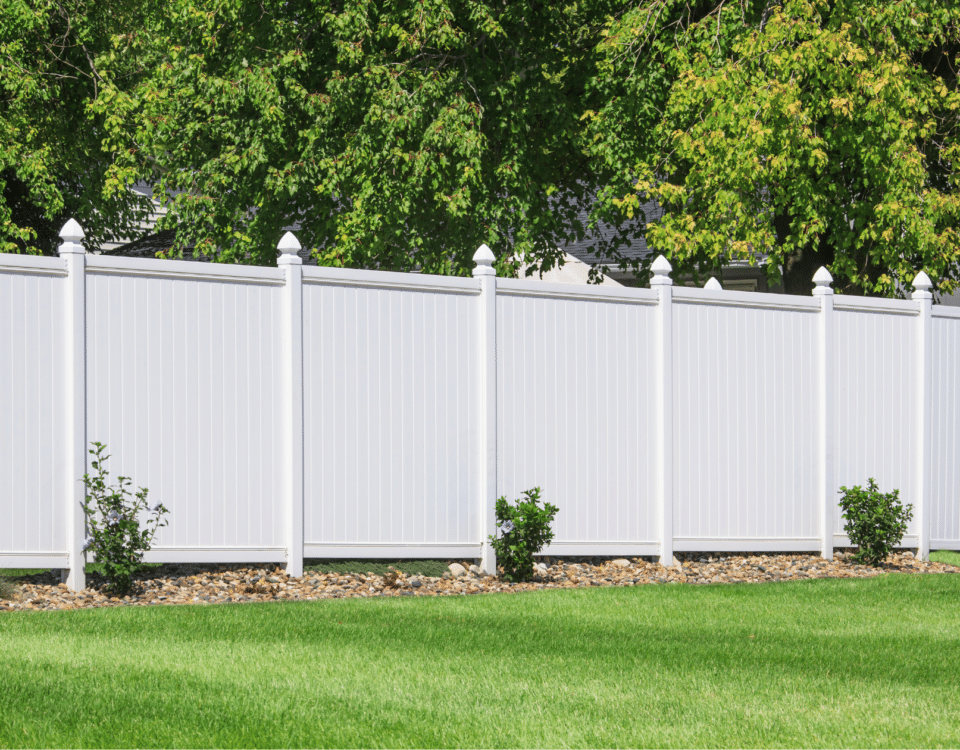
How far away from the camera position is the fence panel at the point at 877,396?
10445 mm

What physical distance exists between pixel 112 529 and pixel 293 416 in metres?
1.41

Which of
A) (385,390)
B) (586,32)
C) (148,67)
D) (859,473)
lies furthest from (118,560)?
(148,67)

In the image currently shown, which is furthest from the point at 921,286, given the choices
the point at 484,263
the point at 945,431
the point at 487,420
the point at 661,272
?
the point at 487,420

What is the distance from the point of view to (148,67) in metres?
20.4

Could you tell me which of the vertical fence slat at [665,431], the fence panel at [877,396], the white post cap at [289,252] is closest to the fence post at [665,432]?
the vertical fence slat at [665,431]

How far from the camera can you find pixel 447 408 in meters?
8.78

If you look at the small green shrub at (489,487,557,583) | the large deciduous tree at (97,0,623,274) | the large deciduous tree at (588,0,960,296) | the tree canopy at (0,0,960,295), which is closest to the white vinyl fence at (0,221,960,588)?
the small green shrub at (489,487,557,583)

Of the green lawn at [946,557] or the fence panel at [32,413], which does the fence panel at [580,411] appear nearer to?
the fence panel at [32,413]

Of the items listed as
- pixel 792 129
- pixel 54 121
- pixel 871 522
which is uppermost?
pixel 54 121

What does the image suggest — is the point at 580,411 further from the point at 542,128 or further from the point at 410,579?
the point at 542,128

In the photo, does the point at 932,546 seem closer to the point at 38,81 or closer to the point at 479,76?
the point at 479,76

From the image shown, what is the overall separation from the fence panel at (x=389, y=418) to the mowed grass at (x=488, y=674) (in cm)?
87

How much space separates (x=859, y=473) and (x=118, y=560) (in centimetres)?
635

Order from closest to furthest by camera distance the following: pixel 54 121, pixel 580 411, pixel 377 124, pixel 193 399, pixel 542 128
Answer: pixel 193 399 < pixel 580 411 < pixel 377 124 < pixel 542 128 < pixel 54 121
